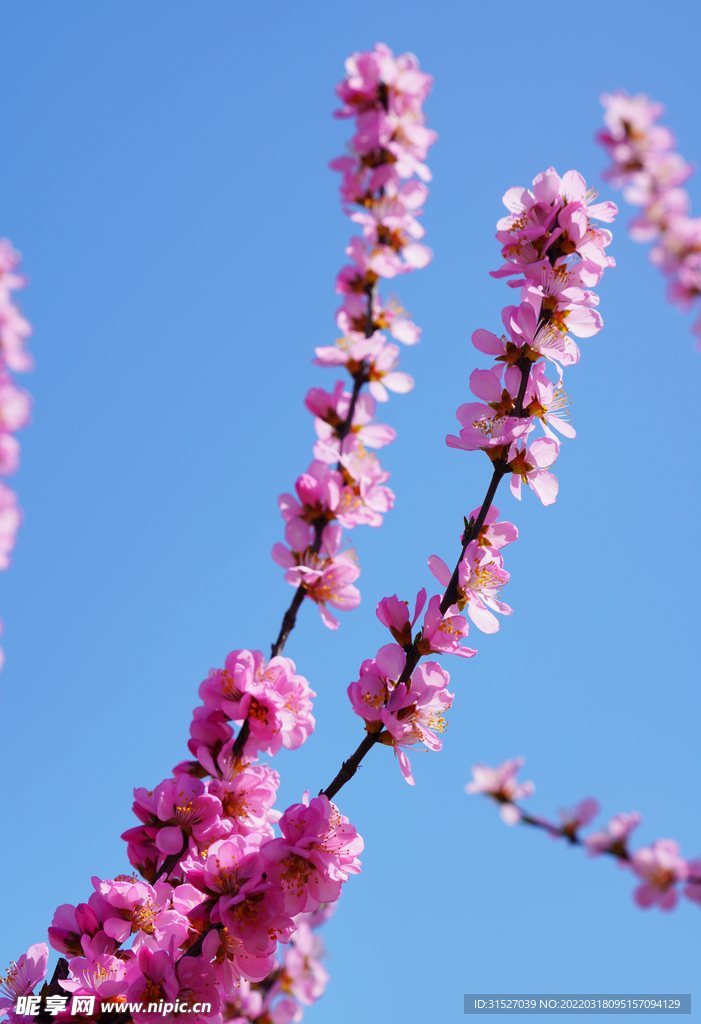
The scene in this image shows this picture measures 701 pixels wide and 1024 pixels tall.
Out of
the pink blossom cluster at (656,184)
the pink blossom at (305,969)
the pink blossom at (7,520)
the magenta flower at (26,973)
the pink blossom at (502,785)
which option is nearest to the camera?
the pink blossom at (7,520)

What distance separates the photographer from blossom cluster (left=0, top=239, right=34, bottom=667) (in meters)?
1.46

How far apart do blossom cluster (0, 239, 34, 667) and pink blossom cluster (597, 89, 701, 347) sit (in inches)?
120

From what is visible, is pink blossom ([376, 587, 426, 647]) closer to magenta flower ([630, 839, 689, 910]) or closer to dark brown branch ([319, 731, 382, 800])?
dark brown branch ([319, 731, 382, 800])

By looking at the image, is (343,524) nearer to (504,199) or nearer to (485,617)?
(485,617)

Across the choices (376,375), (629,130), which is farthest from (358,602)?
(629,130)

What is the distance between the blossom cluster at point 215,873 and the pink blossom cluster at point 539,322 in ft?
3.54

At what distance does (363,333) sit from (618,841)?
182cm

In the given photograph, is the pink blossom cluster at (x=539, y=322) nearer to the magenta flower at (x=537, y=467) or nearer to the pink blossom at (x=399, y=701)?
the magenta flower at (x=537, y=467)

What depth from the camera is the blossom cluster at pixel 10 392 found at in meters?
1.46

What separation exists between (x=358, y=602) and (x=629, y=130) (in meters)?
3.05

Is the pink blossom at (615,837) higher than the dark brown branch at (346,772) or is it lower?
higher

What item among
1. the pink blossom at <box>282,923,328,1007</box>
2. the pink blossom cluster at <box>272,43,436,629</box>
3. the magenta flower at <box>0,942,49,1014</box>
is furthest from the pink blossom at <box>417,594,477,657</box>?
the pink blossom at <box>282,923,328,1007</box>

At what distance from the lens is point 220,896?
200 centimetres

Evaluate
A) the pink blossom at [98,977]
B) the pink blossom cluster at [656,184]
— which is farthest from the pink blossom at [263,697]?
the pink blossom cluster at [656,184]
